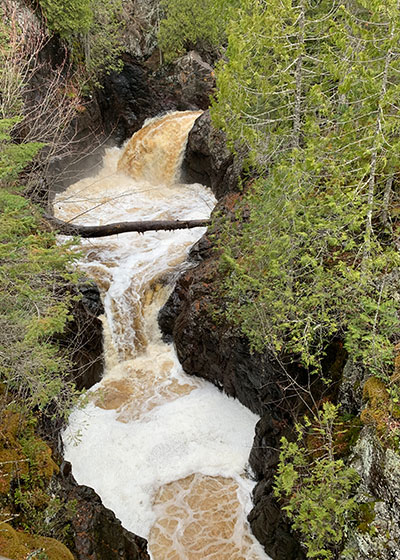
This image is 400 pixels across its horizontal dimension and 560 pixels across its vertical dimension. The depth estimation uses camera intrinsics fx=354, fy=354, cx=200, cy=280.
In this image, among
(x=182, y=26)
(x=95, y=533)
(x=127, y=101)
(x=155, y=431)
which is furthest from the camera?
(x=182, y=26)

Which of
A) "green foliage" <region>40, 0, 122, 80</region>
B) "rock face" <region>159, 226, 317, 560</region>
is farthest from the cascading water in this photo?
"green foliage" <region>40, 0, 122, 80</region>

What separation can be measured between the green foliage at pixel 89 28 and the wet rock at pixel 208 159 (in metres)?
5.60

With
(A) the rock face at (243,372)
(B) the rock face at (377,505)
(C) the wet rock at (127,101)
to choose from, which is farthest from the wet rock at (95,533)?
(C) the wet rock at (127,101)

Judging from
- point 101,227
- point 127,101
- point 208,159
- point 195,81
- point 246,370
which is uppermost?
point 127,101

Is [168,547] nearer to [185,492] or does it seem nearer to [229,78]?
[185,492]

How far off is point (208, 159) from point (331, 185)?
11698 millimetres

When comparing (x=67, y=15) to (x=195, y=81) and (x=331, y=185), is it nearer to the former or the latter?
(x=195, y=81)

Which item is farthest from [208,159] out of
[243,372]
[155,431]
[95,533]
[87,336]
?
[95,533]

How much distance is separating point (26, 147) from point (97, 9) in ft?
56.4

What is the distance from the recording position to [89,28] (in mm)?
16734

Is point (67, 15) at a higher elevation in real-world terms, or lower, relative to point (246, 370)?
higher

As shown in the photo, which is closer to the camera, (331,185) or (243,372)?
(331,185)

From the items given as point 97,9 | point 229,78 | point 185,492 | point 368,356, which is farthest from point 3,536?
point 97,9

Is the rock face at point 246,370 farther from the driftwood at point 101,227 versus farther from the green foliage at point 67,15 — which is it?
the green foliage at point 67,15
